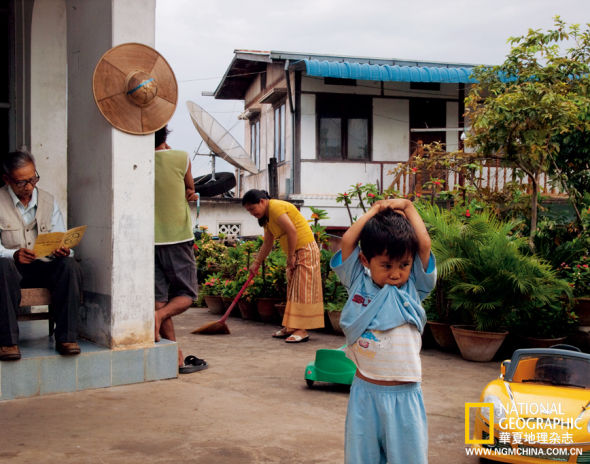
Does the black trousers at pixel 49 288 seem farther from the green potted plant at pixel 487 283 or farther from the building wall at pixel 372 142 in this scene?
the building wall at pixel 372 142

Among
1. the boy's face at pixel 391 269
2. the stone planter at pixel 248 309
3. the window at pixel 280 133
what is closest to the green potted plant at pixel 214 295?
the stone planter at pixel 248 309

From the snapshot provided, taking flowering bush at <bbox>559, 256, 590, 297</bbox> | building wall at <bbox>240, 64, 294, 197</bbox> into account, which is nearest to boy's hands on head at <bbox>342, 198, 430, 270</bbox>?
flowering bush at <bbox>559, 256, 590, 297</bbox>

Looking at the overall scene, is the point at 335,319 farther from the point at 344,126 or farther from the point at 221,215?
the point at 344,126

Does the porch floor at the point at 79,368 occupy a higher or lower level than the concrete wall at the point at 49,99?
lower

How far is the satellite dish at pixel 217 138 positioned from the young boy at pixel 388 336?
45.0ft

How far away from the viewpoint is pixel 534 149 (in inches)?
310

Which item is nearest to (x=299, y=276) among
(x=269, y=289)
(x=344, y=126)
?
(x=269, y=289)

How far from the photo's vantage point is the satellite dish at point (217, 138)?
15.9 meters

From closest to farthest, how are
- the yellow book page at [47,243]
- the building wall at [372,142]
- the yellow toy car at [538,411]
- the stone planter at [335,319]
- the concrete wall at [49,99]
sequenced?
the yellow toy car at [538,411]
the yellow book page at [47,243]
the concrete wall at [49,99]
the stone planter at [335,319]
the building wall at [372,142]

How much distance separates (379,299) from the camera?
2.58 metres

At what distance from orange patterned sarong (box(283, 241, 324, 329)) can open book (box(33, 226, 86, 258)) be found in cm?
296

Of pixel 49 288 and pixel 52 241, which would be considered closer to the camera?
pixel 52 241

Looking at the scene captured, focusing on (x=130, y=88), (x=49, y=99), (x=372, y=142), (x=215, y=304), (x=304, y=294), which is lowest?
(x=215, y=304)

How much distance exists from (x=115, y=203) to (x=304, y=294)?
2827 millimetres
